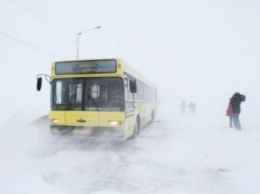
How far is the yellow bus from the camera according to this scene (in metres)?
10.2

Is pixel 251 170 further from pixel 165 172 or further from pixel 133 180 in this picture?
pixel 133 180

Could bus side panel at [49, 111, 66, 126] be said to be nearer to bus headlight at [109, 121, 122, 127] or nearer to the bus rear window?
the bus rear window

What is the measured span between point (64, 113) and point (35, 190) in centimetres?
485

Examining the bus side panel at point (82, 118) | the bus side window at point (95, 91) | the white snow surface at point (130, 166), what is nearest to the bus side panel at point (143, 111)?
the white snow surface at point (130, 166)

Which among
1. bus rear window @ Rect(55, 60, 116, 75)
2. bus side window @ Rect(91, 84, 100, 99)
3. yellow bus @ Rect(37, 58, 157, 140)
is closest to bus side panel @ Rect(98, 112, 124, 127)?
yellow bus @ Rect(37, 58, 157, 140)

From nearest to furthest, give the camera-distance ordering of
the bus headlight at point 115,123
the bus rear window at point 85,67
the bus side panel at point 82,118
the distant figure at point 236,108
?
the bus headlight at point 115,123
the bus side panel at point 82,118
the bus rear window at point 85,67
the distant figure at point 236,108

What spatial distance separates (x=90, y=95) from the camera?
1045cm

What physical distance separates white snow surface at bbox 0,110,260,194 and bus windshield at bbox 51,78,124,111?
3.83 ft

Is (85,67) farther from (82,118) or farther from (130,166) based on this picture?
(130,166)

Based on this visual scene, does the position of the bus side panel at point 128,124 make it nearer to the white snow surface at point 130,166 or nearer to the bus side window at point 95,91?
the white snow surface at point 130,166

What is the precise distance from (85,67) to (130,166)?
3.99 meters

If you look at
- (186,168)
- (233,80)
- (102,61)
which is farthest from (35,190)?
(233,80)

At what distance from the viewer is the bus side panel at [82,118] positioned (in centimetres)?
1024

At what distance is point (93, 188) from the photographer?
20.6 feet
